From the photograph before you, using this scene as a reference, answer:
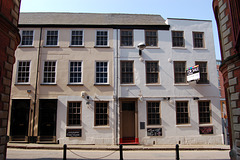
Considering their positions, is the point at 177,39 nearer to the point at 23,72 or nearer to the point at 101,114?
the point at 101,114

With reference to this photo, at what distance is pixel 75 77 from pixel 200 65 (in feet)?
34.4

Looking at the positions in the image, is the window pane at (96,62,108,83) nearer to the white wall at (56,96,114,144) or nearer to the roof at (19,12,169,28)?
the white wall at (56,96,114,144)

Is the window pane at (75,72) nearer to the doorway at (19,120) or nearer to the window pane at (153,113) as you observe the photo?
the doorway at (19,120)

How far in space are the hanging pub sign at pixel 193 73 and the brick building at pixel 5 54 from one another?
12344 millimetres

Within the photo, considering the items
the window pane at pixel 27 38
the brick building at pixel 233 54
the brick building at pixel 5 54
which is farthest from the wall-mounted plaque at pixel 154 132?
the window pane at pixel 27 38

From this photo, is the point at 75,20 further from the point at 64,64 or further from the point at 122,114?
the point at 122,114

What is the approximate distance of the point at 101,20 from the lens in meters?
17.1

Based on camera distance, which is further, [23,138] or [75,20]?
[75,20]

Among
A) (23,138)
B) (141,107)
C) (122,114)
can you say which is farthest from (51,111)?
(141,107)

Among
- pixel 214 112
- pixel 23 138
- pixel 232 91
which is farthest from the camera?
pixel 214 112

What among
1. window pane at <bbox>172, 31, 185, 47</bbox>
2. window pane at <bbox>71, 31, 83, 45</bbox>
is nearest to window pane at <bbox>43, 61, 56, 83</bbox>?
window pane at <bbox>71, 31, 83, 45</bbox>

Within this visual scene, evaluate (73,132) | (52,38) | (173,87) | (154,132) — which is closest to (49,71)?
(52,38)

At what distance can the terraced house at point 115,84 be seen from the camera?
1452cm

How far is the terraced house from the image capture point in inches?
571
